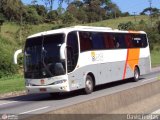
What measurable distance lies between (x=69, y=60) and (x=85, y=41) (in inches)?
79.5

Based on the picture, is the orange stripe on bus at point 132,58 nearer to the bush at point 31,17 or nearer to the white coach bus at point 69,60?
the white coach bus at point 69,60

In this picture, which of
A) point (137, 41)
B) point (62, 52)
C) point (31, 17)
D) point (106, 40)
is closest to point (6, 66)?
point (137, 41)

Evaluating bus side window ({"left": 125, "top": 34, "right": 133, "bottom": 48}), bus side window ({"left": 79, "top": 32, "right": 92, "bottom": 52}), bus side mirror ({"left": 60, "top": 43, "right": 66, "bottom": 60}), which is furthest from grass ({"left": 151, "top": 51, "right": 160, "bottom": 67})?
bus side mirror ({"left": 60, "top": 43, "right": 66, "bottom": 60})

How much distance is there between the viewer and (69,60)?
73.2ft

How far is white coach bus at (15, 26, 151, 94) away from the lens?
72.3 ft

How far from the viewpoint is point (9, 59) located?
4209 centimetres

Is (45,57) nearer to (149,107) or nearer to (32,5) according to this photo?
(149,107)

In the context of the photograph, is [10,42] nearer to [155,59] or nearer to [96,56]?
[155,59]

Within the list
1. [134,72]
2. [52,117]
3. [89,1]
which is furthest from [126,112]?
[89,1]

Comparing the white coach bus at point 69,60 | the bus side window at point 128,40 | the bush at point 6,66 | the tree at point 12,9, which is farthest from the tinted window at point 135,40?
the tree at point 12,9

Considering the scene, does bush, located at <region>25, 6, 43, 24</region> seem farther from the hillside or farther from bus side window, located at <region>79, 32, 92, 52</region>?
bus side window, located at <region>79, 32, 92, 52</region>

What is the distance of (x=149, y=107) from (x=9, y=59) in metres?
29.9

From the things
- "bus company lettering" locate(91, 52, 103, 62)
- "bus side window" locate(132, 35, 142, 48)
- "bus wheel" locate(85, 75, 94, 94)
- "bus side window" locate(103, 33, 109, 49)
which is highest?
"bus side window" locate(103, 33, 109, 49)

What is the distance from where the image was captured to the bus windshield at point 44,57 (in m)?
22.0
